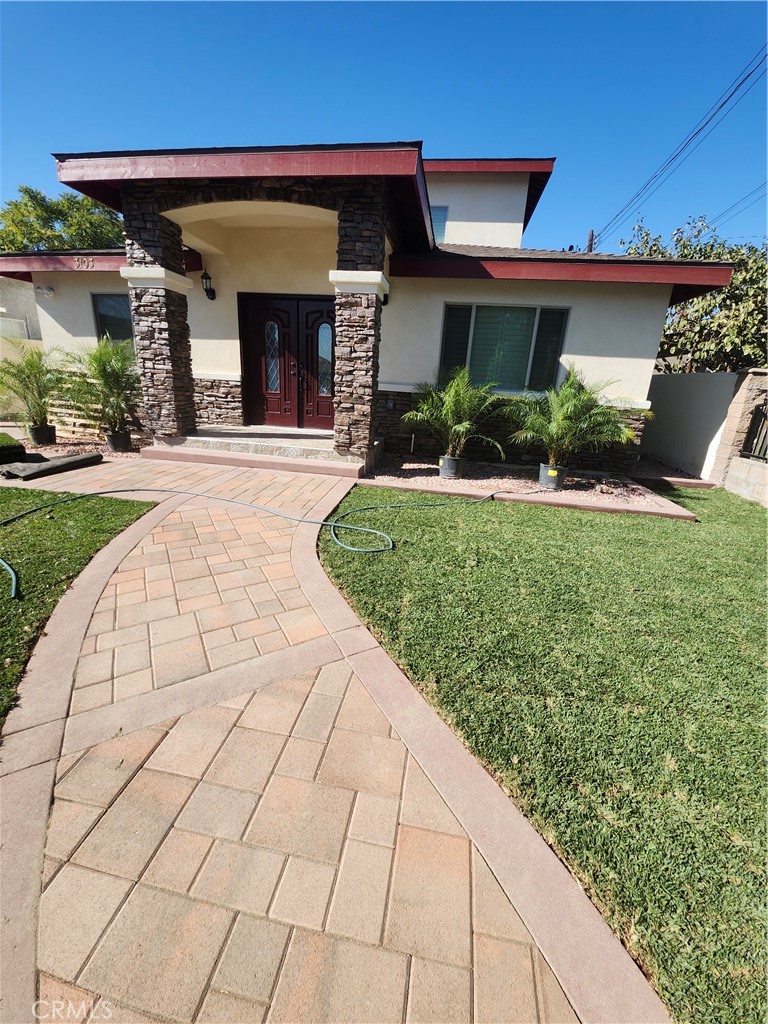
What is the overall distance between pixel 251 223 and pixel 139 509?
625 centimetres

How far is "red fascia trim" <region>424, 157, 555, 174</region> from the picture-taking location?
30.5 feet

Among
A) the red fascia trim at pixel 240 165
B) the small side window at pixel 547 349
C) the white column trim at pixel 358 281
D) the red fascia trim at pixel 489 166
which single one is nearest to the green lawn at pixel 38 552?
the white column trim at pixel 358 281

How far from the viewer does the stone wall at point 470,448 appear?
7543 millimetres

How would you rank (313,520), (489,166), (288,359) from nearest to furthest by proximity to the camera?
(313,520)
(288,359)
(489,166)

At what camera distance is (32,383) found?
23.3ft

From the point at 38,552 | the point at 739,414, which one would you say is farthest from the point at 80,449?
the point at 739,414

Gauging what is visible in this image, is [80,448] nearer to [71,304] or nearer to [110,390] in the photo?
[110,390]

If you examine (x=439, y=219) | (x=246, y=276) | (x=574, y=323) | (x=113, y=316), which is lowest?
(x=113, y=316)

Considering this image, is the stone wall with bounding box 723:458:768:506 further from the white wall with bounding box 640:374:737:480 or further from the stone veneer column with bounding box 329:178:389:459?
the stone veneer column with bounding box 329:178:389:459

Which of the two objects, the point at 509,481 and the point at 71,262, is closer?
the point at 509,481

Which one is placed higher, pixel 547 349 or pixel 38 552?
pixel 547 349

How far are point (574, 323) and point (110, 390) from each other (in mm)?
8043

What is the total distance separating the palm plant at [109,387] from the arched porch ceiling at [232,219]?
2237mm

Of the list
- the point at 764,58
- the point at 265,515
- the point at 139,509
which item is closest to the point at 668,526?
the point at 265,515
